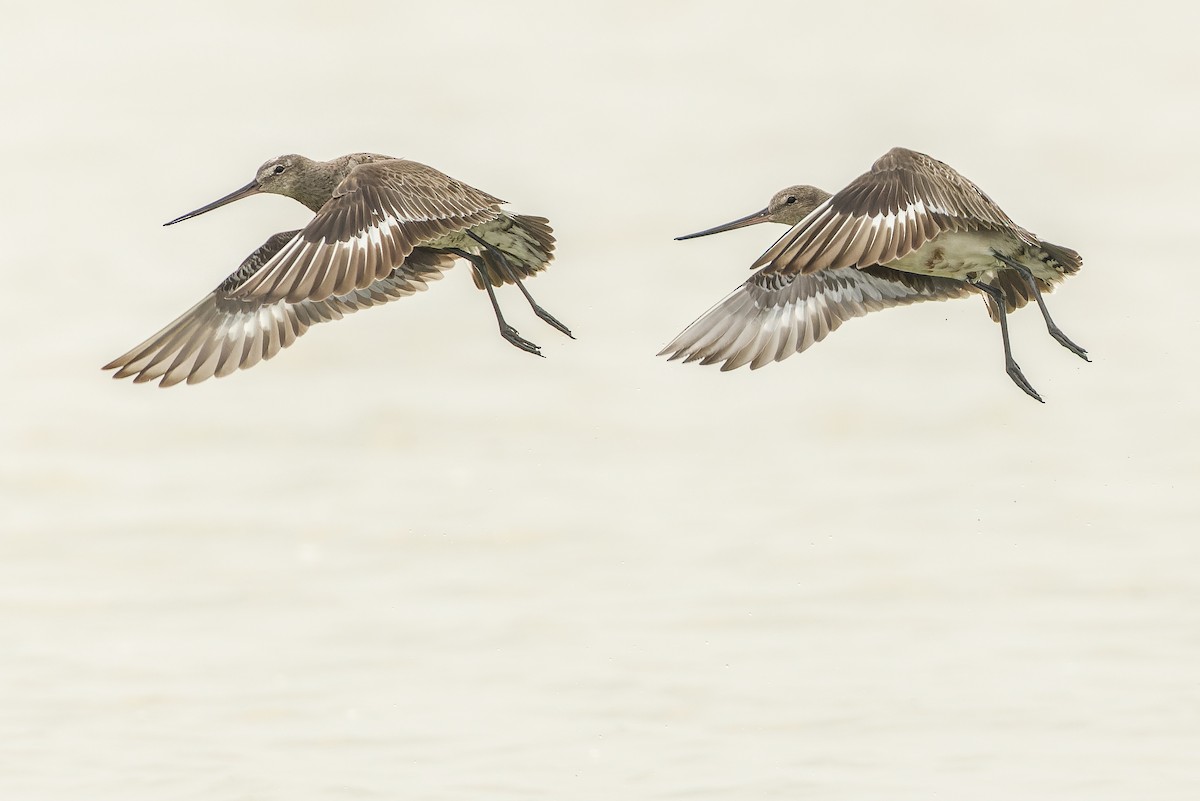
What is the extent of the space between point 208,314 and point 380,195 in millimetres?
2003

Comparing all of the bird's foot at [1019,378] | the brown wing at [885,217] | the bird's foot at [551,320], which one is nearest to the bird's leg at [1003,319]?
the bird's foot at [1019,378]

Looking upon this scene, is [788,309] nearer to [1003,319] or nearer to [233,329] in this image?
[1003,319]

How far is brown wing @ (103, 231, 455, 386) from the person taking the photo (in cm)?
1315

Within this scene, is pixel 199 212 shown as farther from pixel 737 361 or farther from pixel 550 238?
pixel 737 361

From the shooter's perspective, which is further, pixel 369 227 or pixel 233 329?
pixel 233 329

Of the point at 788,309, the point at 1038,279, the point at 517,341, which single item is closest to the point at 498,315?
the point at 517,341

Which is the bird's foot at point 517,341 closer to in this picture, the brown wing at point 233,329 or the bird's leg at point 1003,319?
the brown wing at point 233,329

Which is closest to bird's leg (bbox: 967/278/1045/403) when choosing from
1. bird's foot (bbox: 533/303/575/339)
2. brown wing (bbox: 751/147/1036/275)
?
brown wing (bbox: 751/147/1036/275)

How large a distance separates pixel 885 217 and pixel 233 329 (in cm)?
445

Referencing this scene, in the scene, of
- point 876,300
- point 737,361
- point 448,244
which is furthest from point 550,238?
point 876,300

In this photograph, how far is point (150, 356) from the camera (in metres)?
13.2

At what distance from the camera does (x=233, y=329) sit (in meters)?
13.5

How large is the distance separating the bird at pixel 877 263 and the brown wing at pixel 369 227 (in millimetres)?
1905

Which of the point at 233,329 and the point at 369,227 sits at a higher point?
the point at 369,227
